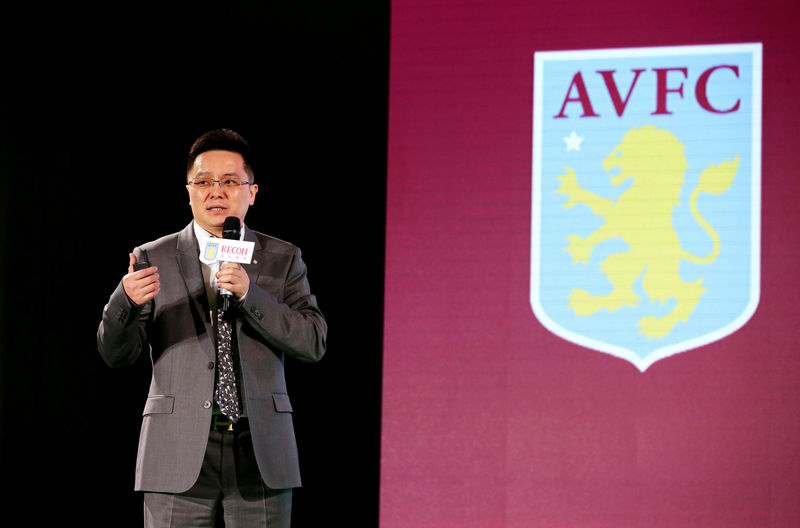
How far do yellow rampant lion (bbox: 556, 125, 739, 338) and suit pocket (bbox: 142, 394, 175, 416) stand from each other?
1.61 m

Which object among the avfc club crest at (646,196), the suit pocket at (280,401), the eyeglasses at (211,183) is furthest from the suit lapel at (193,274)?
the avfc club crest at (646,196)

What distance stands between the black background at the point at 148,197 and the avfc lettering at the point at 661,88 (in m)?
0.88

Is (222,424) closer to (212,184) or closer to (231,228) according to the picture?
(231,228)

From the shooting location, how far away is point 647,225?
353 centimetres

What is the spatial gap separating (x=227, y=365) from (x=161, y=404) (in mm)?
192

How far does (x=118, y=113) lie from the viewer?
431cm

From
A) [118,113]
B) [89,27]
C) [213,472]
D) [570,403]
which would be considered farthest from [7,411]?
[570,403]

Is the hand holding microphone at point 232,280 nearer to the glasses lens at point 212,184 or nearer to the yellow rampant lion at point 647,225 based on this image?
the glasses lens at point 212,184

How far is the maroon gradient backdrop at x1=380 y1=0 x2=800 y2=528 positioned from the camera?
338 cm

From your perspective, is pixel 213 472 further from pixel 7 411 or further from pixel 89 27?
pixel 89 27

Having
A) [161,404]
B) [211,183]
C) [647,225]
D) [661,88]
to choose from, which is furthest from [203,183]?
[661,88]

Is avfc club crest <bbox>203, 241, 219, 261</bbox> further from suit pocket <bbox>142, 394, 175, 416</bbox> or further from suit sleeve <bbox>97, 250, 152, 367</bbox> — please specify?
suit pocket <bbox>142, 394, 175, 416</bbox>

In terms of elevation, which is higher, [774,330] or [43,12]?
[43,12]

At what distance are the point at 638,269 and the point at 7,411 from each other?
2.66 m
